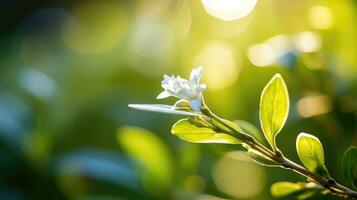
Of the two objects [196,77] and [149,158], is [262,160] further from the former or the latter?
[149,158]

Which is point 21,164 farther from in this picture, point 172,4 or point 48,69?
point 172,4

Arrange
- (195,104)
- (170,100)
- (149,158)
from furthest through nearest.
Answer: (170,100) → (149,158) → (195,104)

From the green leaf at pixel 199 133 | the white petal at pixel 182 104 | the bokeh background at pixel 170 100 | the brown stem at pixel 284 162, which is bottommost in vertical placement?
the brown stem at pixel 284 162

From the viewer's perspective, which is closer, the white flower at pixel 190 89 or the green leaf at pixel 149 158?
the white flower at pixel 190 89

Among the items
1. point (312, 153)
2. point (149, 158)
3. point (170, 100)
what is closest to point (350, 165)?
point (312, 153)

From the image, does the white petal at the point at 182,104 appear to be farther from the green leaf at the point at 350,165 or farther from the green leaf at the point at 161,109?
the green leaf at the point at 350,165

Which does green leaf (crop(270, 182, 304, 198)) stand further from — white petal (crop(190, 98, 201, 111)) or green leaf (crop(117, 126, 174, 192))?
green leaf (crop(117, 126, 174, 192))

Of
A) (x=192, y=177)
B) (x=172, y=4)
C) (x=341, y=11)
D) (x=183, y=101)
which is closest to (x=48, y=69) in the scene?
(x=172, y=4)

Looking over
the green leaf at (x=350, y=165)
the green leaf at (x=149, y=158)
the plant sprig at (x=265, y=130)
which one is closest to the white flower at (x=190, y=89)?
the plant sprig at (x=265, y=130)
